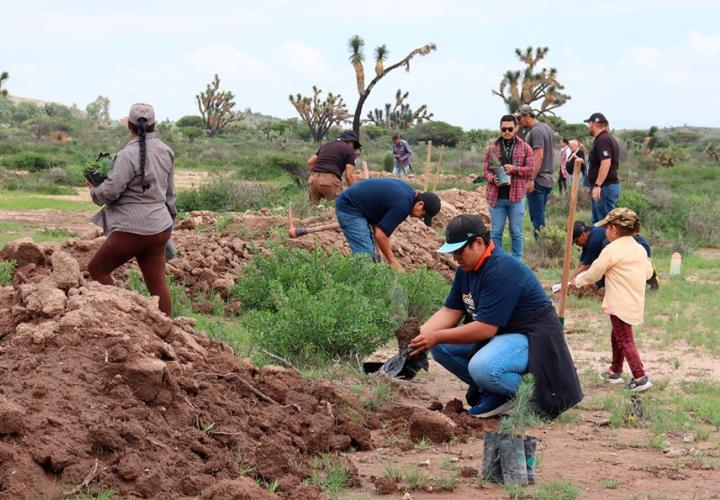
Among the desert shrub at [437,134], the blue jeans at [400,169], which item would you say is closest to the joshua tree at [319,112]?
the desert shrub at [437,134]

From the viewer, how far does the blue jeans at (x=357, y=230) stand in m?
9.84

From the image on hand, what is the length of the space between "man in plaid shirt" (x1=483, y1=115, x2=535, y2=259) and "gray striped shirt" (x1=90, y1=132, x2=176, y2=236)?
4802 mm

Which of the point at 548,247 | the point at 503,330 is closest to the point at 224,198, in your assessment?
the point at 548,247

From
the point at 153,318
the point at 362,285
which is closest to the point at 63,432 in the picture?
the point at 153,318

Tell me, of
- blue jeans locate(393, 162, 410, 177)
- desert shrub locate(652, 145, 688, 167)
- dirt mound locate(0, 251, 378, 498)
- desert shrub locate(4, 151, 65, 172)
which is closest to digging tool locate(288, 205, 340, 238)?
dirt mound locate(0, 251, 378, 498)

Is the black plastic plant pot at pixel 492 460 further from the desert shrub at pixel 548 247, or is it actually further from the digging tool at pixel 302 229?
the desert shrub at pixel 548 247

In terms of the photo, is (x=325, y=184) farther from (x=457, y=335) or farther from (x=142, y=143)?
(x=457, y=335)

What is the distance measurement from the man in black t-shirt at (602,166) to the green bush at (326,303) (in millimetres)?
2990

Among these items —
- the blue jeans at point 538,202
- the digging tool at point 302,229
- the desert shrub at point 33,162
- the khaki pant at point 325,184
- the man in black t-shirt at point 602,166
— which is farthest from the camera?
the desert shrub at point 33,162

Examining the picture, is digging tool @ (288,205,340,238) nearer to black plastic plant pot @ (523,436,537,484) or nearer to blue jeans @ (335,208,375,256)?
blue jeans @ (335,208,375,256)

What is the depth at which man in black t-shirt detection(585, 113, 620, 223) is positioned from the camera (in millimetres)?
11844

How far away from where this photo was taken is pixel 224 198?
1869 centimetres

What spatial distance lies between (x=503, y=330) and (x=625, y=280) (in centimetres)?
162

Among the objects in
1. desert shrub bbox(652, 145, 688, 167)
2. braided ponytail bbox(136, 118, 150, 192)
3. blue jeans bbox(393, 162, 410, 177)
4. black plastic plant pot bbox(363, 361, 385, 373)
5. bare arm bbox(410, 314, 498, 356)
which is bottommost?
desert shrub bbox(652, 145, 688, 167)
